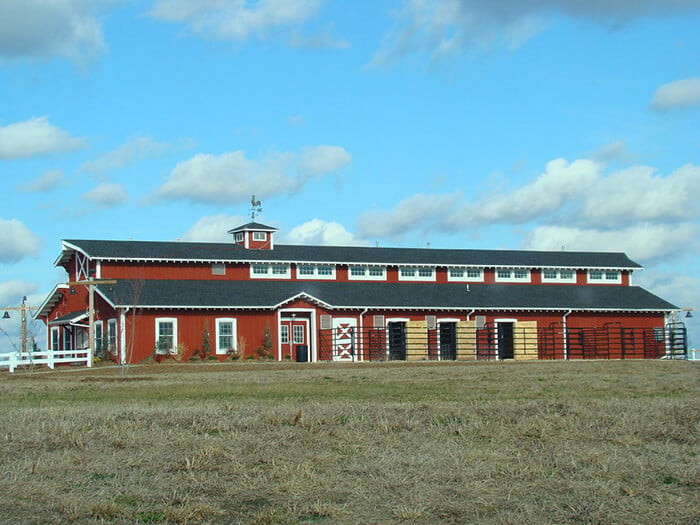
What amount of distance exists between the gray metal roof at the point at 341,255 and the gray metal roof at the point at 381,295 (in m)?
1.26

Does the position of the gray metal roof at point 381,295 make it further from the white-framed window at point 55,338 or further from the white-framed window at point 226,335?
the white-framed window at point 55,338

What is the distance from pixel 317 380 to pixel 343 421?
11.6m

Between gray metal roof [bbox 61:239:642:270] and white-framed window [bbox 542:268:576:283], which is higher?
gray metal roof [bbox 61:239:642:270]

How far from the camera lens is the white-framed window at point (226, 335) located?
44.1 m

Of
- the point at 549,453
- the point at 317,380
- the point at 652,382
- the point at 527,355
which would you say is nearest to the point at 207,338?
the point at 527,355

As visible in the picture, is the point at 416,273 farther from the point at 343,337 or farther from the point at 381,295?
the point at 343,337

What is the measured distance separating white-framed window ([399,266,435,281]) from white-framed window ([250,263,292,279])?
6.39 meters

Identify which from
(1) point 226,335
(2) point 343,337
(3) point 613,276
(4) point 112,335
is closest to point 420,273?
(2) point 343,337

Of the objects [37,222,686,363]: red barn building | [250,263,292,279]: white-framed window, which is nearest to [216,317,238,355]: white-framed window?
[37,222,686,363]: red barn building

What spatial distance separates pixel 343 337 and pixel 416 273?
7.88 metres

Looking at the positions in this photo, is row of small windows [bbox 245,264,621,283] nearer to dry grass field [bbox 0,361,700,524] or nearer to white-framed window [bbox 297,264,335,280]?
white-framed window [bbox 297,264,335,280]

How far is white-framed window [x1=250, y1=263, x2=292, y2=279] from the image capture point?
48778 mm

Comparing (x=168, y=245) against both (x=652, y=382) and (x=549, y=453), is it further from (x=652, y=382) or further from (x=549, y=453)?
(x=549, y=453)

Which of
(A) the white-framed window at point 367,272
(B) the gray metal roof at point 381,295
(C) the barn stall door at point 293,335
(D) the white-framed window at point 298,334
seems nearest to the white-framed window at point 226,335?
(B) the gray metal roof at point 381,295
